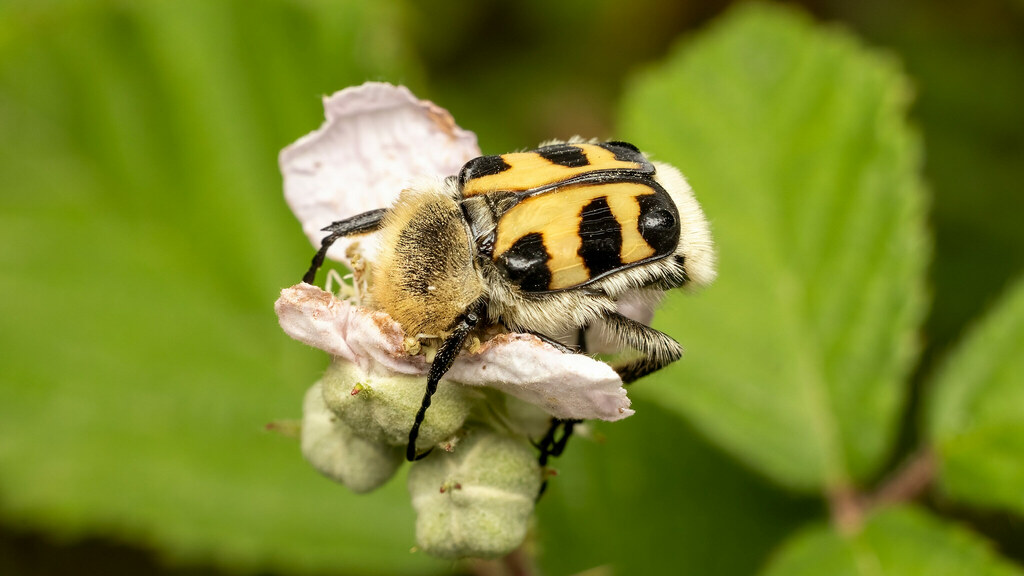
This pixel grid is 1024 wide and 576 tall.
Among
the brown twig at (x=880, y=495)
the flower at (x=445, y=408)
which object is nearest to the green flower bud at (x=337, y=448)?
the flower at (x=445, y=408)

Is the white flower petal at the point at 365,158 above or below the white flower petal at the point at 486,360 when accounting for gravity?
above

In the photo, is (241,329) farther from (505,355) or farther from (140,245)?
(505,355)

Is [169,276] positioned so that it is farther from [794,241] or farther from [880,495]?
[880,495]

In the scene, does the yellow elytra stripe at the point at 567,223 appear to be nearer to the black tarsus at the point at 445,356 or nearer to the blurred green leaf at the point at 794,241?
the black tarsus at the point at 445,356

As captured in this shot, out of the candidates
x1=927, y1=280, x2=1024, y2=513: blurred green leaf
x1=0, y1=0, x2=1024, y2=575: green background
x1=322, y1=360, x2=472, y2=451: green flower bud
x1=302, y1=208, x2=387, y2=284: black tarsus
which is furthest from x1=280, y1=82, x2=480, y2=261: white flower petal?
x1=927, y1=280, x2=1024, y2=513: blurred green leaf

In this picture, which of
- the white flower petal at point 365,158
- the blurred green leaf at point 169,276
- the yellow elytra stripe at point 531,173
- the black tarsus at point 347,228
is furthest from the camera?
the blurred green leaf at point 169,276

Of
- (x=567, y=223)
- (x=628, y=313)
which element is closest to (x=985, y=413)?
(x=628, y=313)
